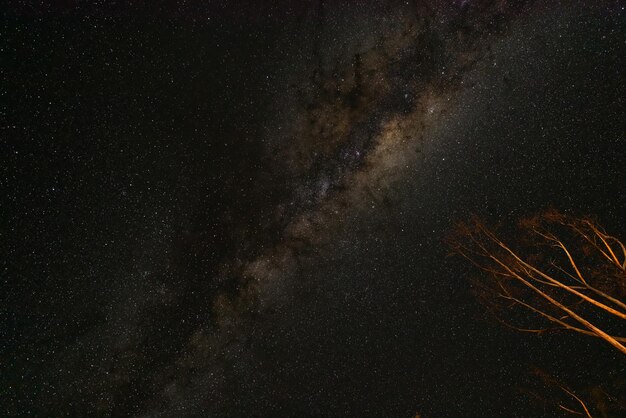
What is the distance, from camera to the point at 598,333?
5.71m

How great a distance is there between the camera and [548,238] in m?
7.97

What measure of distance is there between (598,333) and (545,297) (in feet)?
3.92

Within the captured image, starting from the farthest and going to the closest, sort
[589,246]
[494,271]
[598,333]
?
[494,271]
[589,246]
[598,333]

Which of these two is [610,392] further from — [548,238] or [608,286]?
Result: [548,238]

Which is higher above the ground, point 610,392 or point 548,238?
point 548,238

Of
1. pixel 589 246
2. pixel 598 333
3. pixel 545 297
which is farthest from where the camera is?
pixel 589 246

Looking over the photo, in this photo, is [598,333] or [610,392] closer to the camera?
[598,333]

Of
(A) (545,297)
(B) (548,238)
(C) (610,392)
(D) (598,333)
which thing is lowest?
(C) (610,392)

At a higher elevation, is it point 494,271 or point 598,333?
point 494,271

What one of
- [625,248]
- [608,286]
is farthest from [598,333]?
[625,248]

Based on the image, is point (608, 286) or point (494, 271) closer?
point (608, 286)

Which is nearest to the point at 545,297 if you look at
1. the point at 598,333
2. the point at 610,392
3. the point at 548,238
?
the point at 598,333

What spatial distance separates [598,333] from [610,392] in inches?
183

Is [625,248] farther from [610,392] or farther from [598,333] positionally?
[610,392]
